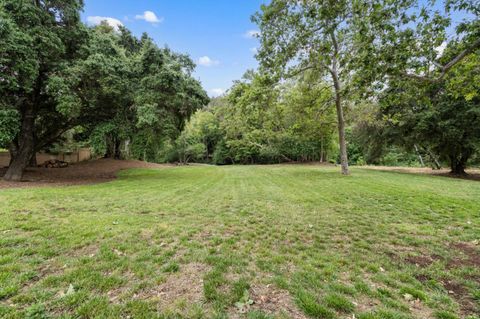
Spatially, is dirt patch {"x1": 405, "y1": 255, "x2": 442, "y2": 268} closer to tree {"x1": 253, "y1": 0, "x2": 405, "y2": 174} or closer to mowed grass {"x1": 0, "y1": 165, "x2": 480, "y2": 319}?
mowed grass {"x1": 0, "y1": 165, "x2": 480, "y2": 319}

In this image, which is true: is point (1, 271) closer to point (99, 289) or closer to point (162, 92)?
point (99, 289)

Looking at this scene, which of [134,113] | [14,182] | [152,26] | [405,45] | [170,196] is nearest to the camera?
[405,45]

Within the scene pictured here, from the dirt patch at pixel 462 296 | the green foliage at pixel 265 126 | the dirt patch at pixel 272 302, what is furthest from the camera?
the green foliage at pixel 265 126

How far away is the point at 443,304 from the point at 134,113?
12.6 metres

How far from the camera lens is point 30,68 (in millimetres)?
7613

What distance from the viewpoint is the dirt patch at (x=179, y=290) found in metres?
2.24

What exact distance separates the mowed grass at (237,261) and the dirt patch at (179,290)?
0.01 meters

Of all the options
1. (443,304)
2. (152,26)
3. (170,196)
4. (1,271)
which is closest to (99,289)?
(1,271)

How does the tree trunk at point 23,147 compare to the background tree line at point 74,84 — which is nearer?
the background tree line at point 74,84

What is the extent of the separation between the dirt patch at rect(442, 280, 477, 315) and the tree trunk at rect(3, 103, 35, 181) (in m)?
14.1

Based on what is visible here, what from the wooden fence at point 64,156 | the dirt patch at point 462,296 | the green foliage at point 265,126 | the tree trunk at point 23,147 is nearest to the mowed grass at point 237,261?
the dirt patch at point 462,296

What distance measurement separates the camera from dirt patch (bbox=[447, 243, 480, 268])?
310cm

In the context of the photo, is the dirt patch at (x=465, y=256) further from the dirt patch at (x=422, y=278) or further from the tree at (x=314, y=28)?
the tree at (x=314, y=28)

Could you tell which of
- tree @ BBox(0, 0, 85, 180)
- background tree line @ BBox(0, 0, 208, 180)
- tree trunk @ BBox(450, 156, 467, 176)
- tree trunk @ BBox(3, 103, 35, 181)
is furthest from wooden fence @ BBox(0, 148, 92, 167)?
tree trunk @ BBox(450, 156, 467, 176)
